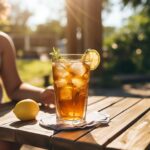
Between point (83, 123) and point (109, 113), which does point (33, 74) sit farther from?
point (83, 123)

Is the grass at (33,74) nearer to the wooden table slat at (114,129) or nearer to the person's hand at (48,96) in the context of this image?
the person's hand at (48,96)

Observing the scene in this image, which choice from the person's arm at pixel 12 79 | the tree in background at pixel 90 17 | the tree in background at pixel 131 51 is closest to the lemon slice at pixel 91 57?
the person's arm at pixel 12 79

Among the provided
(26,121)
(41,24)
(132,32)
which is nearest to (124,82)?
(132,32)

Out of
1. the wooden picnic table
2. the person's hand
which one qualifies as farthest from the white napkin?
the person's hand

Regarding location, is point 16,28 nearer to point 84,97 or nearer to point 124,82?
point 124,82

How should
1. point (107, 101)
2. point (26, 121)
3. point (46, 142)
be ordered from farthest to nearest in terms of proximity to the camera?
point (107, 101) < point (26, 121) < point (46, 142)

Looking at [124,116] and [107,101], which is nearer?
[124,116]
